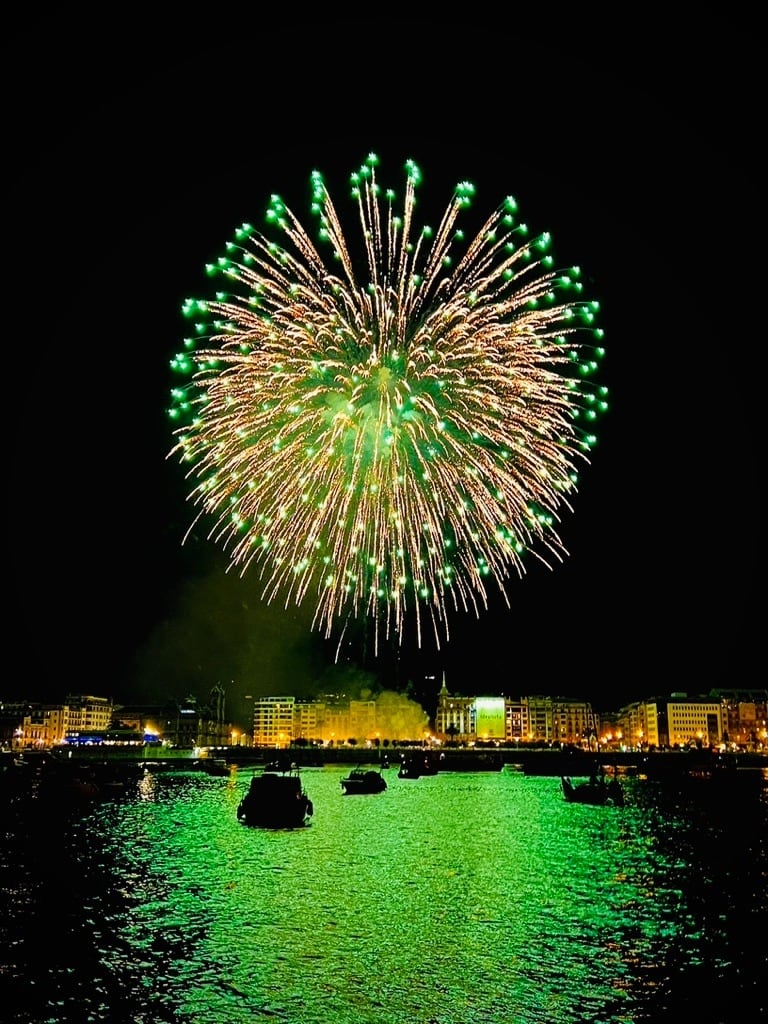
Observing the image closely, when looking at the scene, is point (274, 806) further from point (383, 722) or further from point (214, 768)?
point (383, 722)

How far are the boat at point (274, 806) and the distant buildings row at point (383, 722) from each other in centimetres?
11309

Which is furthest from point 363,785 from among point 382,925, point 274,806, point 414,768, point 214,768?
point 382,925

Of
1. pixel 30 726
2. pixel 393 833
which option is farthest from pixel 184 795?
pixel 30 726

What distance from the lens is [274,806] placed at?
40.3 m

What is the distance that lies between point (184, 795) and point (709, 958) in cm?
4754

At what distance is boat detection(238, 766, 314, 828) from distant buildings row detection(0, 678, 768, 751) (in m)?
113

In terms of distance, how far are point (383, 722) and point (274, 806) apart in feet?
416

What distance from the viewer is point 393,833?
36.8 m

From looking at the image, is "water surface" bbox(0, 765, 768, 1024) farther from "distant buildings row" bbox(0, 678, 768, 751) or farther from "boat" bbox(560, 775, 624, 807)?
"distant buildings row" bbox(0, 678, 768, 751)

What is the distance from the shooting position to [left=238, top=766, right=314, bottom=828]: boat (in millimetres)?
40125

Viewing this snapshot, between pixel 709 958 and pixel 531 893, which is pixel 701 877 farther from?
pixel 709 958

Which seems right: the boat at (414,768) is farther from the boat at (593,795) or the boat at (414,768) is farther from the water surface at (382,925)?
the water surface at (382,925)

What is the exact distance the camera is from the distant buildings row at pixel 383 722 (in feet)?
544

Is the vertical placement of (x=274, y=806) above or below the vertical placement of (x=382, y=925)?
below
